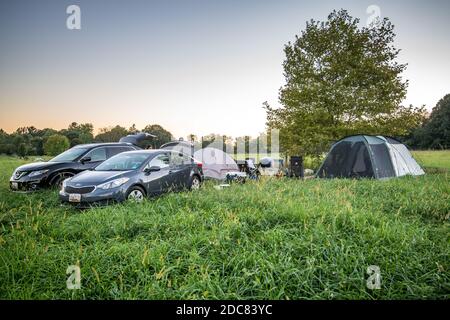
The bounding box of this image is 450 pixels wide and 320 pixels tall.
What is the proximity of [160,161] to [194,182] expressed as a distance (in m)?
1.54

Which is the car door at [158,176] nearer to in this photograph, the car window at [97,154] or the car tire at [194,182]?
the car tire at [194,182]

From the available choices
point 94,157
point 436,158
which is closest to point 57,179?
point 94,157

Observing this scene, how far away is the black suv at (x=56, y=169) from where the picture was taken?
7543mm

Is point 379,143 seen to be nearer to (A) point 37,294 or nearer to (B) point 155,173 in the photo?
(B) point 155,173

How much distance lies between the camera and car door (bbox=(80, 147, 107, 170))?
8.54 m

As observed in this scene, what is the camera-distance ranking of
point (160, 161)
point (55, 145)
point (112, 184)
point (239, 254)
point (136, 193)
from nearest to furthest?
point (239, 254)
point (112, 184)
point (136, 193)
point (160, 161)
point (55, 145)

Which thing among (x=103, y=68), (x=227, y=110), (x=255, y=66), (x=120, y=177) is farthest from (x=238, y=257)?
(x=227, y=110)

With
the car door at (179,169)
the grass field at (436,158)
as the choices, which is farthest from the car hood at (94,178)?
the grass field at (436,158)

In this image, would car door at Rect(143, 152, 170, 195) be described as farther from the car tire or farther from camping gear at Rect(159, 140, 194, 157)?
camping gear at Rect(159, 140, 194, 157)

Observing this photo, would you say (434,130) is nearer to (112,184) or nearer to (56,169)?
(112,184)

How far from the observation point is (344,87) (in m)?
13.4

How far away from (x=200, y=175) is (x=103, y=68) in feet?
13.7

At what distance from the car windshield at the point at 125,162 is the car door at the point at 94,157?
1.61 meters

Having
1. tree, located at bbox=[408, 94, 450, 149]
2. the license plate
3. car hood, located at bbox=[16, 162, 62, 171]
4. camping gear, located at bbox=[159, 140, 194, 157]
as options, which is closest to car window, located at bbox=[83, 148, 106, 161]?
car hood, located at bbox=[16, 162, 62, 171]
